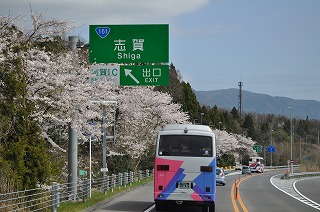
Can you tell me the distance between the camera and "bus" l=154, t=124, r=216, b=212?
18.9 metres

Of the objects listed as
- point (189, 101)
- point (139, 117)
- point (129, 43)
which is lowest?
point (139, 117)

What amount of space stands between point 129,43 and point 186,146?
6640mm

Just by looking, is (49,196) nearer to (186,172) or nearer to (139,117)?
(186,172)

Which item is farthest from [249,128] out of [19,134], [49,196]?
[49,196]

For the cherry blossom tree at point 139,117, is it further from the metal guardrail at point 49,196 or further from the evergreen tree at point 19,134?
the evergreen tree at point 19,134

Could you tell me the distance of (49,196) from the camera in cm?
1645

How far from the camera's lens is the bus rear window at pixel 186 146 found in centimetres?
1908

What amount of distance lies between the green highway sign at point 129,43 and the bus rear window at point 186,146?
5.43 m

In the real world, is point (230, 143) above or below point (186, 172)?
above

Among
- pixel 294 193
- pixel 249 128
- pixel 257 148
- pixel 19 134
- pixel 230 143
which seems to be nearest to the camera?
pixel 19 134

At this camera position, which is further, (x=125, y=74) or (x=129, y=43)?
(x=125, y=74)

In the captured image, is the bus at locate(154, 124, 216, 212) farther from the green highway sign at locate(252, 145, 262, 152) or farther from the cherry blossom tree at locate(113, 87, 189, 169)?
the green highway sign at locate(252, 145, 262, 152)

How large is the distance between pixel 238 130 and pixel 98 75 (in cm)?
12085

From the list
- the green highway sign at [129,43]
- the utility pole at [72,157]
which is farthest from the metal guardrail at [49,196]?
the green highway sign at [129,43]
